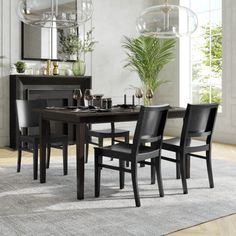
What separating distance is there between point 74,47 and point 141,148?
3.93 m

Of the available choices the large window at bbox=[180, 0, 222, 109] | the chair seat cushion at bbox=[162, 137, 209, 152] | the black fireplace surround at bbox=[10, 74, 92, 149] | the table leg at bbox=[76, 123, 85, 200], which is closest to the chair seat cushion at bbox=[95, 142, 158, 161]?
the table leg at bbox=[76, 123, 85, 200]

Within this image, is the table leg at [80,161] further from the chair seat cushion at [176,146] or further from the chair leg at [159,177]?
the chair seat cushion at [176,146]

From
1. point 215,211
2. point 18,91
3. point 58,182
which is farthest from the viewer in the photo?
point 18,91

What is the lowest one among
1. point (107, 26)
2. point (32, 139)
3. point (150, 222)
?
point (150, 222)

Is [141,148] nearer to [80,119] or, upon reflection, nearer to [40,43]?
[80,119]

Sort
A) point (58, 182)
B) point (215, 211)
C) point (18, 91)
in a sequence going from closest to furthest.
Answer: point (215, 211) → point (58, 182) → point (18, 91)

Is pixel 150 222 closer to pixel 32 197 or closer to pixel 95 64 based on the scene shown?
pixel 32 197

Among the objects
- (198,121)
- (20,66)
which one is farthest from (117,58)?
(198,121)

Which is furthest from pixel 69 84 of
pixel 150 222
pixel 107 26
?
pixel 150 222

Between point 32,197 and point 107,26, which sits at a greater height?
point 107,26

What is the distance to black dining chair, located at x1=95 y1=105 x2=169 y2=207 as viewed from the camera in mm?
3526

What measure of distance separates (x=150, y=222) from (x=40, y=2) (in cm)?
218

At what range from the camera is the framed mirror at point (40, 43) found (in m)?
6.98

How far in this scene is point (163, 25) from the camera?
439 centimetres
